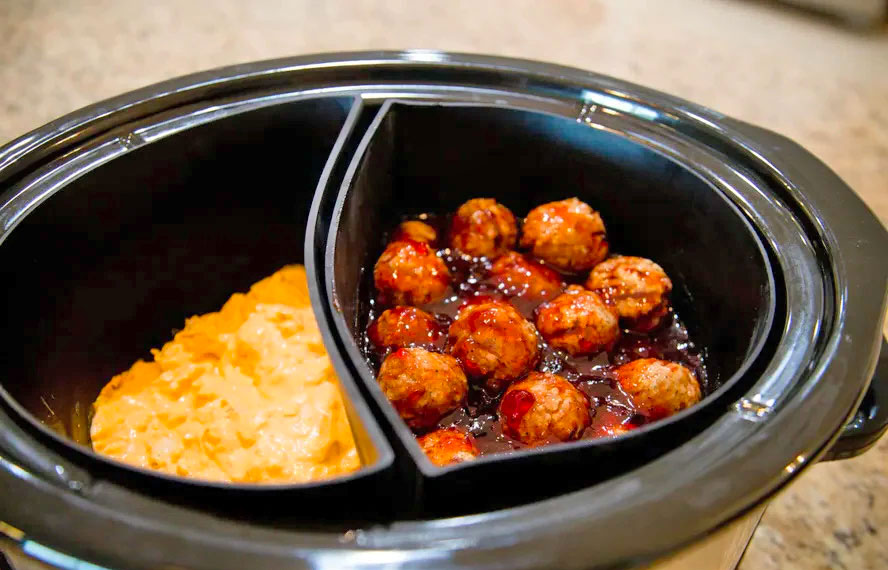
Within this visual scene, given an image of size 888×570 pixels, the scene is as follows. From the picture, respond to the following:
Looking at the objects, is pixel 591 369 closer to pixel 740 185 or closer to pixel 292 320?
pixel 740 185

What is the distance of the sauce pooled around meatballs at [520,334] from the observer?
0.99 metres

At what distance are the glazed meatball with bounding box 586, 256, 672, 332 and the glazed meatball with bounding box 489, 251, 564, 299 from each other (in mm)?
74

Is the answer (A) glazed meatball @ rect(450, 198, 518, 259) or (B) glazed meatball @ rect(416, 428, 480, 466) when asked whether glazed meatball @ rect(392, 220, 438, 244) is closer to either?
(A) glazed meatball @ rect(450, 198, 518, 259)

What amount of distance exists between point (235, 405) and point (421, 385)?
1.28 ft

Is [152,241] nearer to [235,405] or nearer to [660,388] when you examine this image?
[235,405]

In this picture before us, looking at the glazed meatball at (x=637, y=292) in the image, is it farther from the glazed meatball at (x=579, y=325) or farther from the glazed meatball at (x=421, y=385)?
the glazed meatball at (x=421, y=385)

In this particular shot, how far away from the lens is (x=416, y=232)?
1.31m

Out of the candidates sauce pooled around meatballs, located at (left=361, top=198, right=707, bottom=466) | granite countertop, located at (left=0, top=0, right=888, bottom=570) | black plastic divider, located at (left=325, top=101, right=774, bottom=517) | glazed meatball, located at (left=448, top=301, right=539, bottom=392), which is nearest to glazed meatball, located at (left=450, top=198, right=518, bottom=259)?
sauce pooled around meatballs, located at (left=361, top=198, right=707, bottom=466)

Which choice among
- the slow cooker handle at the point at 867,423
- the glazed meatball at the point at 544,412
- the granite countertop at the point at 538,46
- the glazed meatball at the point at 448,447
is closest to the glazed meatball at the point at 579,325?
the glazed meatball at the point at 544,412

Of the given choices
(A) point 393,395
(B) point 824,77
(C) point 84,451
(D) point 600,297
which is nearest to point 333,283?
(A) point 393,395

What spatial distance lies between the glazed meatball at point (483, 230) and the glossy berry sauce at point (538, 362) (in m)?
0.02

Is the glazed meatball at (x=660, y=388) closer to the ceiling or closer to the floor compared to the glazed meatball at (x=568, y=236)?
closer to the floor

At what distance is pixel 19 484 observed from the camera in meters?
0.68

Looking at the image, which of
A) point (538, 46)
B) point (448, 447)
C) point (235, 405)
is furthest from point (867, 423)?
point (538, 46)
